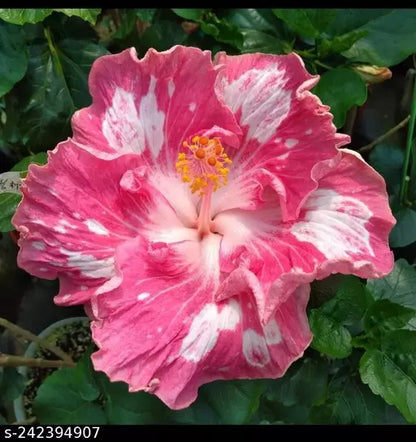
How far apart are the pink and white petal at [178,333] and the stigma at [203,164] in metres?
0.18

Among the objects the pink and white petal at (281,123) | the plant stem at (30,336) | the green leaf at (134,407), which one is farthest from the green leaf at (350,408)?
the plant stem at (30,336)

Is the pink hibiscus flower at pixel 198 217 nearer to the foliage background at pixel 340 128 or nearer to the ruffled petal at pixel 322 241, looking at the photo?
the ruffled petal at pixel 322 241

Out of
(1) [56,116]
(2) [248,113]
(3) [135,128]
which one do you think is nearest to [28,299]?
(1) [56,116]

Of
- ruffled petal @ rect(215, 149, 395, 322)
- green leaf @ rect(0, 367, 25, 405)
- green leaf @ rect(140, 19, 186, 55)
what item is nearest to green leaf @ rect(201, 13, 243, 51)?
green leaf @ rect(140, 19, 186, 55)

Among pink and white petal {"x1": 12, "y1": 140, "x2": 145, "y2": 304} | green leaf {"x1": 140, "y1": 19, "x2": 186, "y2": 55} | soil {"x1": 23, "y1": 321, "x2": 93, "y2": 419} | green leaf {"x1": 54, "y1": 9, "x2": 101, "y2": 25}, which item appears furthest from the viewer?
soil {"x1": 23, "y1": 321, "x2": 93, "y2": 419}

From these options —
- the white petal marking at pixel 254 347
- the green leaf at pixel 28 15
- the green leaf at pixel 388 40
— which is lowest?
the white petal marking at pixel 254 347

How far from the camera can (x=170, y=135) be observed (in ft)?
3.78

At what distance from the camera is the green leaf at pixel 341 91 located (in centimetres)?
129

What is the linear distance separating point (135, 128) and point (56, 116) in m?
0.42

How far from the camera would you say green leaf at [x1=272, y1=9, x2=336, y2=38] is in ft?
4.45

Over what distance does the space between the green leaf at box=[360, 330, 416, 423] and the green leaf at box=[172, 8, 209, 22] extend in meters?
0.89

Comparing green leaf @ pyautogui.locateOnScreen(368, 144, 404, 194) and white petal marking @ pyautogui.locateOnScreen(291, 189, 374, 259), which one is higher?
white petal marking @ pyautogui.locateOnScreen(291, 189, 374, 259)

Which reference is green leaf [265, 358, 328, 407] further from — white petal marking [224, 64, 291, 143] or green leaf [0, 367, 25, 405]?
green leaf [0, 367, 25, 405]
